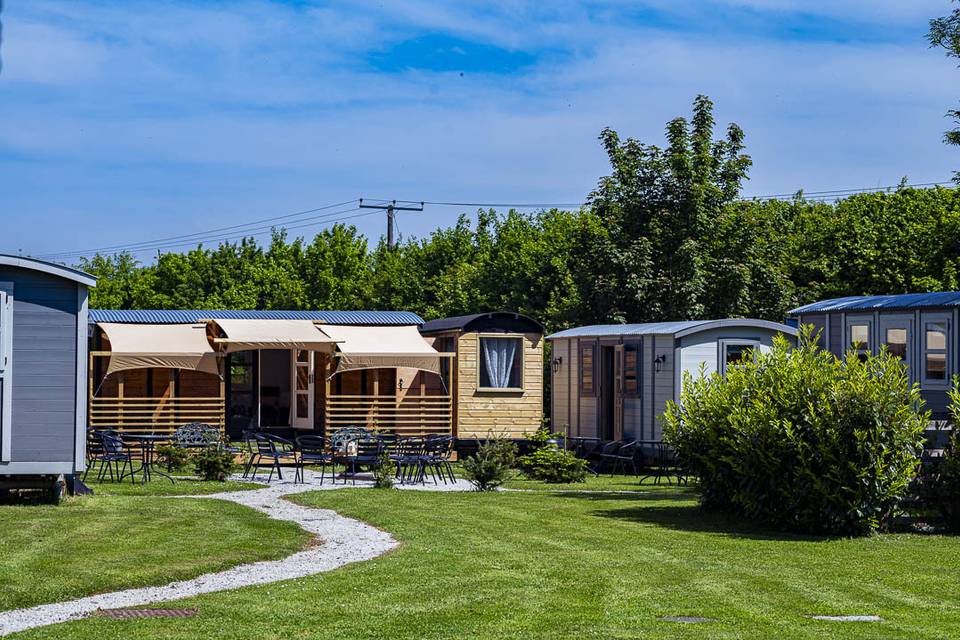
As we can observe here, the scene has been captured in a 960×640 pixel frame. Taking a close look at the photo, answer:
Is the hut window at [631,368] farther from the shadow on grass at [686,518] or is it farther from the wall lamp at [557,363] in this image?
the shadow on grass at [686,518]

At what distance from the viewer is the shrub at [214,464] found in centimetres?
1888

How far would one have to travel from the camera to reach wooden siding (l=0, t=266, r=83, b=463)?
1481 cm

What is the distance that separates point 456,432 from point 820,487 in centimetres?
1220

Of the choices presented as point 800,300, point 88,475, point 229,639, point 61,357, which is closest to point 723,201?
point 800,300

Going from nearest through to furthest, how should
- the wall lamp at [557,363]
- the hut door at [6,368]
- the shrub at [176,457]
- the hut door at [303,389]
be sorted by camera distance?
the hut door at [6,368]
the shrub at [176,457]
the wall lamp at [557,363]
the hut door at [303,389]

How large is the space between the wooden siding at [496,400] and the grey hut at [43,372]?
10.8m

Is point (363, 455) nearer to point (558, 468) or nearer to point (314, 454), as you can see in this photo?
point (314, 454)

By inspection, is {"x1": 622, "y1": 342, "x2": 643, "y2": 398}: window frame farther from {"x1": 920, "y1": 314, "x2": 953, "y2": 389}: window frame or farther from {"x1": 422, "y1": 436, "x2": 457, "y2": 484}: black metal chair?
{"x1": 920, "y1": 314, "x2": 953, "y2": 389}: window frame

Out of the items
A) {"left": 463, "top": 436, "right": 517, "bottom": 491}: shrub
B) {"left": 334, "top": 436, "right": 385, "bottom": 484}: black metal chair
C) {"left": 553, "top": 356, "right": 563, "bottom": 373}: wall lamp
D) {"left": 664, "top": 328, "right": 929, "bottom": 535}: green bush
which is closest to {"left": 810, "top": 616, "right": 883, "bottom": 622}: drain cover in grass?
{"left": 664, "top": 328, "right": 929, "bottom": 535}: green bush

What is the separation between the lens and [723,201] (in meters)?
31.4

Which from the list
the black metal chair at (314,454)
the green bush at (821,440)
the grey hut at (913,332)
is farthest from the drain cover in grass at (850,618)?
the grey hut at (913,332)

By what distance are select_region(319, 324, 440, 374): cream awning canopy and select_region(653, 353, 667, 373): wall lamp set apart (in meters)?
4.18

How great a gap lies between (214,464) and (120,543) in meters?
6.82

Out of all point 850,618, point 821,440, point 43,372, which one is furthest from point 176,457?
point 850,618
